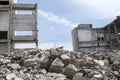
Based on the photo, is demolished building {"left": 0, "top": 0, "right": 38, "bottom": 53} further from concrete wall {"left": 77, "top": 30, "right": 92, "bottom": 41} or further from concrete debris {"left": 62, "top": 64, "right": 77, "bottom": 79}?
concrete debris {"left": 62, "top": 64, "right": 77, "bottom": 79}

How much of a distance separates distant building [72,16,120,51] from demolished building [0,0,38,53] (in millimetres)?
10472

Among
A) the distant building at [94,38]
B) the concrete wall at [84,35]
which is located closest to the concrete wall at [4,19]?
the distant building at [94,38]

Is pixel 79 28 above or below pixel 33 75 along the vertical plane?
above

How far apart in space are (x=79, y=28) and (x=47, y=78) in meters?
28.5

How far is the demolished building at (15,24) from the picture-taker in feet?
87.2

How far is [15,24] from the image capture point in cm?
2772

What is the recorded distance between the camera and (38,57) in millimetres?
11891

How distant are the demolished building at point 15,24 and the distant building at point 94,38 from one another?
10472 mm

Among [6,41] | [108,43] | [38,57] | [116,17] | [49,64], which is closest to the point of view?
[49,64]

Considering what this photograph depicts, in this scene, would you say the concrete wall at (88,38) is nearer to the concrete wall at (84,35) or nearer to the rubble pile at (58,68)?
the concrete wall at (84,35)

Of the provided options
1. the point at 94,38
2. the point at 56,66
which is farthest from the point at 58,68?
the point at 94,38

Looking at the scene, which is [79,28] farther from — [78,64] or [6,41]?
[78,64]

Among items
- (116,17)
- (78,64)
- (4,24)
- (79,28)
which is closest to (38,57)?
(78,64)

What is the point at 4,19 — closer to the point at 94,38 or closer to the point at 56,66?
the point at 94,38
